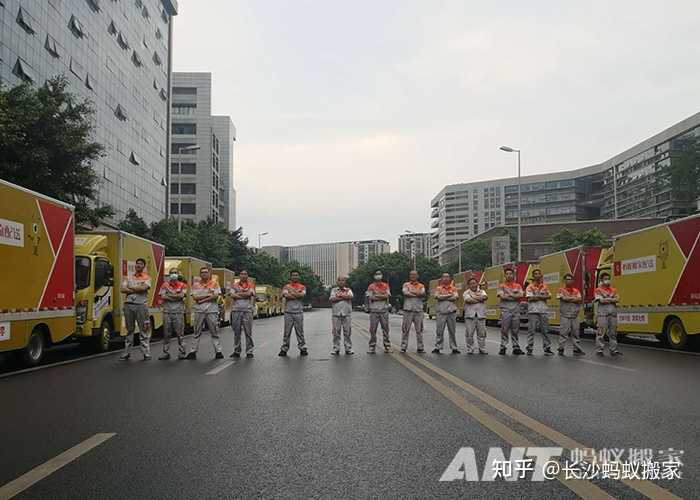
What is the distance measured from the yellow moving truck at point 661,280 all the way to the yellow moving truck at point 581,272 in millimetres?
2925

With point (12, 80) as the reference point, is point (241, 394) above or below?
below

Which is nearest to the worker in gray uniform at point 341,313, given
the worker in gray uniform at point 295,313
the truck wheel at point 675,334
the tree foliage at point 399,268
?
the worker in gray uniform at point 295,313

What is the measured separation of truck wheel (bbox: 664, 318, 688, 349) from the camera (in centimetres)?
Answer: 1470

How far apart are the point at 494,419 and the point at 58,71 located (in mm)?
43463

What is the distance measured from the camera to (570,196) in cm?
12862

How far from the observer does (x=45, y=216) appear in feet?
40.2

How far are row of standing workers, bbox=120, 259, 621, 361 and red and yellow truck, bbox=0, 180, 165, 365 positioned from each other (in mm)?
1292

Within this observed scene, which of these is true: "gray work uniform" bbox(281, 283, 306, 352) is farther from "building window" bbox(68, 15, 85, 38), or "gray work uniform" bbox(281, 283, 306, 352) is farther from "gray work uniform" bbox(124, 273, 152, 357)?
"building window" bbox(68, 15, 85, 38)

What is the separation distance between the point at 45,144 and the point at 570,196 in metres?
121

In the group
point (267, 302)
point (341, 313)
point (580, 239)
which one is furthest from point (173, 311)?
point (580, 239)

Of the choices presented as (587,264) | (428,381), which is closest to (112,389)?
(428,381)

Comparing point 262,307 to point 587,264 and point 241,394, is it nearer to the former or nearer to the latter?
point 587,264

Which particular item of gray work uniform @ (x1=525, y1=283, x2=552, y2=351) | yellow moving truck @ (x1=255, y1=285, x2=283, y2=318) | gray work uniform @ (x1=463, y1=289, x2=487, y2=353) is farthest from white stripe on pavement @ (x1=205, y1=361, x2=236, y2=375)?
yellow moving truck @ (x1=255, y1=285, x2=283, y2=318)

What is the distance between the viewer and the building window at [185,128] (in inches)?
3629
